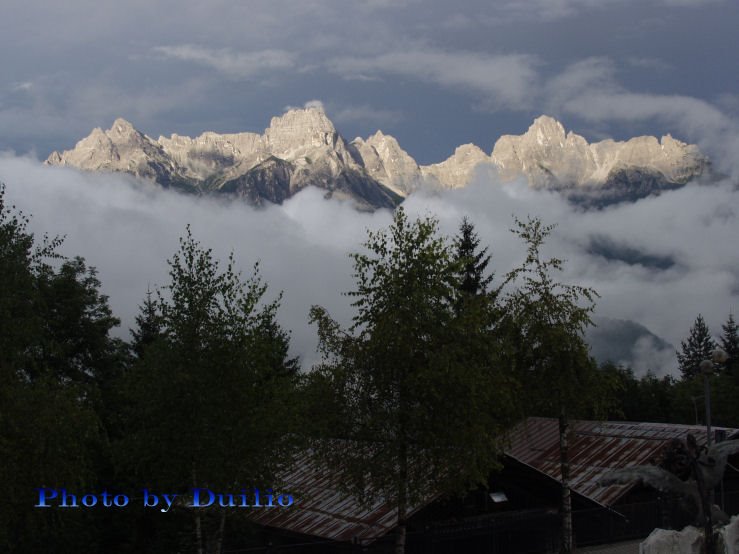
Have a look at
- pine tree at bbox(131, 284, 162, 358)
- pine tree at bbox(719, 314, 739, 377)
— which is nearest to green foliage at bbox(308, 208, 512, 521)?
pine tree at bbox(131, 284, 162, 358)

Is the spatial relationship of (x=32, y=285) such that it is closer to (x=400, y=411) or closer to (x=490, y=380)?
(x=400, y=411)

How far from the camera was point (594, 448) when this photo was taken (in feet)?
145

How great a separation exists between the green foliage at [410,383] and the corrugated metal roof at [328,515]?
2670mm

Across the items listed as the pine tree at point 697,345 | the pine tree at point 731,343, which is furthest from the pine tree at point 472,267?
the pine tree at point 697,345

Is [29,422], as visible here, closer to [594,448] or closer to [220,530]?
[220,530]

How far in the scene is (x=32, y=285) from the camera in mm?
26297

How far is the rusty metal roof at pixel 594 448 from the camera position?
39562 millimetres

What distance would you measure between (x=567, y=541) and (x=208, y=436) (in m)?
14.2

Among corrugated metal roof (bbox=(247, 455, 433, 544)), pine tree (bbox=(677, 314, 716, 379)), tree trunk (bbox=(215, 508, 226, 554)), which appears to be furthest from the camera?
pine tree (bbox=(677, 314, 716, 379))

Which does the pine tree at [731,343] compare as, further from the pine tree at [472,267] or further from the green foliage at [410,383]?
the green foliage at [410,383]

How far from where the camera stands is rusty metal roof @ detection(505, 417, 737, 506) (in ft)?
130

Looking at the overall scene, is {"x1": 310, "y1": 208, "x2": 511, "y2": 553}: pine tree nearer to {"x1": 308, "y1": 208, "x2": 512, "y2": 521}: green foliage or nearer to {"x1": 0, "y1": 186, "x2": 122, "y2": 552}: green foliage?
{"x1": 308, "y1": 208, "x2": 512, "y2": 521}: green foliage

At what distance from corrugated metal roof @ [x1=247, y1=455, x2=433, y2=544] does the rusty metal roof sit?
829 cm

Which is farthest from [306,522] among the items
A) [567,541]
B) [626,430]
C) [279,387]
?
[626,430]
